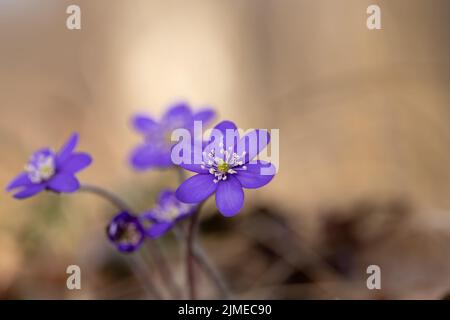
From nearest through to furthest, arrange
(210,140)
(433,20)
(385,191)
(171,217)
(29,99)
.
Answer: (210,140)
(171,217)
(385,191)
(433,20)
(29,99)

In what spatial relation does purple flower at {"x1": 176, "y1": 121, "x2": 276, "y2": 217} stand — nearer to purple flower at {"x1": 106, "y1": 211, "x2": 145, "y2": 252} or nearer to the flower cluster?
the flower cluster

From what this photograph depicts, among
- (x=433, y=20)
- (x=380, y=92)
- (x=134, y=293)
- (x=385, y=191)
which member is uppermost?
(x=433, y=20)

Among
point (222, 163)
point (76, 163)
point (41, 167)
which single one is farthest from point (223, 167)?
point (41, 167)

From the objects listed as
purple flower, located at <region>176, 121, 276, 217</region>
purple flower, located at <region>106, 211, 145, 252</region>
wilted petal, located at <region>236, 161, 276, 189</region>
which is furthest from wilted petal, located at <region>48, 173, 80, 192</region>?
wilted petal, located at <region>236, 161, 276, 189</region>

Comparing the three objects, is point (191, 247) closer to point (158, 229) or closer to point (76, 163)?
point (158, 229)

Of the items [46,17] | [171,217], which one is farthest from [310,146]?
[46,17]

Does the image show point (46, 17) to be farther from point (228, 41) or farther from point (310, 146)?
point (310, 146)

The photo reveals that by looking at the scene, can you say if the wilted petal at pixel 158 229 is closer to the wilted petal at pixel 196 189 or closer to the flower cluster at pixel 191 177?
the flower cluster at pixel 191 177
